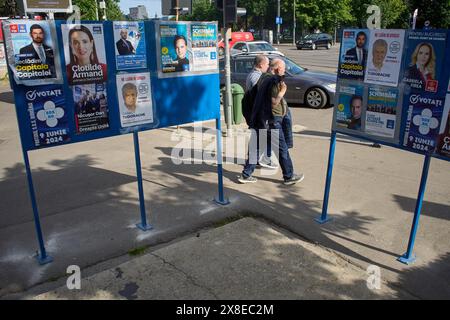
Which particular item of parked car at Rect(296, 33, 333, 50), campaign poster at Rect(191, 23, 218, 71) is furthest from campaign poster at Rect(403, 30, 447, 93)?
parked car at Rect(296, 33, 333, 50)

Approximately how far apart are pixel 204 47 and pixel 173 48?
46 centimetres

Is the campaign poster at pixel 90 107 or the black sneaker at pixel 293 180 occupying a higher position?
the campaign poster at pixel 90 107

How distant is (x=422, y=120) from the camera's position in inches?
150

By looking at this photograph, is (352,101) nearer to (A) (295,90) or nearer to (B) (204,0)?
(A) (295,90)

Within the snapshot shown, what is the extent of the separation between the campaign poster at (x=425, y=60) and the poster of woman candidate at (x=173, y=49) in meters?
2.28

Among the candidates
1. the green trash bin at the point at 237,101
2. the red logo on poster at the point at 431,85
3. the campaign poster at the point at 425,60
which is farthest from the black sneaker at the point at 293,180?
the green trash bin at the point at 237,101

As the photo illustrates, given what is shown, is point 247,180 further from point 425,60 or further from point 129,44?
point 425,60

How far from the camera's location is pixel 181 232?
15.4 feet

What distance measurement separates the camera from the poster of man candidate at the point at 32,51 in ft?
11.3

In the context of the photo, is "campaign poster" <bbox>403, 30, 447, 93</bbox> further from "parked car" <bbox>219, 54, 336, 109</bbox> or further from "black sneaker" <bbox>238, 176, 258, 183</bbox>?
"parked car" <bbox>219, 54, 336, 109</bbox>

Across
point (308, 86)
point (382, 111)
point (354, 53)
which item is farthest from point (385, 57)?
point (308, 86)

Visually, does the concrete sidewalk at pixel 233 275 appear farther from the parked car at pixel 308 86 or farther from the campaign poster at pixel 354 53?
the parked car at pixel 308 86
